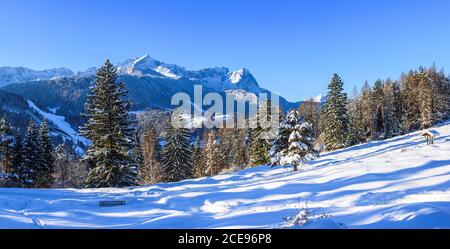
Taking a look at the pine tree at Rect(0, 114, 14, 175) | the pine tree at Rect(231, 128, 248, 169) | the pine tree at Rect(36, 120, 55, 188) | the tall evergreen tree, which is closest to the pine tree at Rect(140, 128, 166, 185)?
the pine tree at Rect(36, 120, 55, 188)

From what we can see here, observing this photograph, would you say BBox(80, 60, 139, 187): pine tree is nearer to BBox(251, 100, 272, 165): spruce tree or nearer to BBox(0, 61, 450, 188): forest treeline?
BBox(0, 61, 450, 188): forest treeline

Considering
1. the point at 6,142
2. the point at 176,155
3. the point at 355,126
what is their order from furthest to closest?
1. the point at 355,126
2. the point at 176,155
3. the point at 6,142

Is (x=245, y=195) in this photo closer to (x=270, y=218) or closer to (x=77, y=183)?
(x=270, y=218)

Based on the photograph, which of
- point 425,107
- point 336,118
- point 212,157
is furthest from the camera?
point 425,107

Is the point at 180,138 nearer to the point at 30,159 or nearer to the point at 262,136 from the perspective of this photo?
the point at 262,136

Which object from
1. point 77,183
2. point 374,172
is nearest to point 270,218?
point 374,172

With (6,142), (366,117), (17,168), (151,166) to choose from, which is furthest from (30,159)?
(366,117)

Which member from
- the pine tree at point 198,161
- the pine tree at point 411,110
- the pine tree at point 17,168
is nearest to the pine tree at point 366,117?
the pine tree at point 411,110

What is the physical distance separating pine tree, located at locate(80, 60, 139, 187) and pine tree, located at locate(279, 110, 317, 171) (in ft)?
41.8

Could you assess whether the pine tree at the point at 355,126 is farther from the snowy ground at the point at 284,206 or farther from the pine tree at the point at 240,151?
the snowy ground at the point at 284,206

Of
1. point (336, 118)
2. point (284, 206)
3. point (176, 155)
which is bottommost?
point (284, 206)

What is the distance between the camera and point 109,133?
99.2 ft

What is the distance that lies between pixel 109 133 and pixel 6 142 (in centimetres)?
1665

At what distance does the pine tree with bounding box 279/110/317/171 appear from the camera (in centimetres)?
2866
